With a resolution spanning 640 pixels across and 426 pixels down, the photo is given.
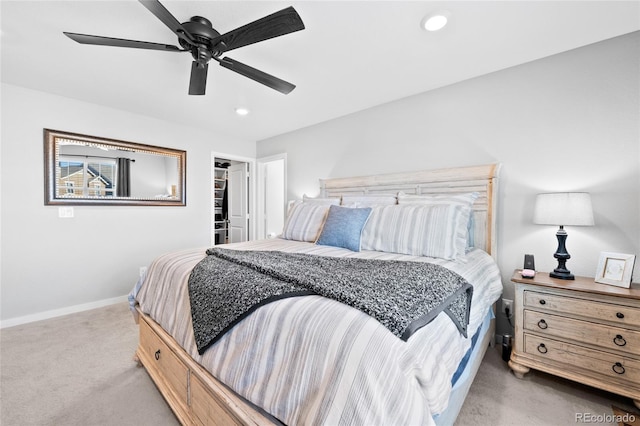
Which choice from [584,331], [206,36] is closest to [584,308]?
[584,331]

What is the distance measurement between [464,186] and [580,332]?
1296mm

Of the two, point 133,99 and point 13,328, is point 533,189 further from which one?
point 13,328

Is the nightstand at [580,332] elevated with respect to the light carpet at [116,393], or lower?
elevated

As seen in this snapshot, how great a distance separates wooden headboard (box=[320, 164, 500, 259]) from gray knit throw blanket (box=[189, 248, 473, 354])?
1128 millimetres

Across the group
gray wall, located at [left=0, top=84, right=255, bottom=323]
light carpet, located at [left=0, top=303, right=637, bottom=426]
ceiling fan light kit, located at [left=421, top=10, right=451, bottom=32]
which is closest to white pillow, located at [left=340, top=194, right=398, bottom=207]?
ceiling fan light kit, located at [left=421, top=10, right=451, bottom=32]

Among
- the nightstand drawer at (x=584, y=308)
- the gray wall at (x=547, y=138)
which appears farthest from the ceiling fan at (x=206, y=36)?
the nightstand drawer at (x=584, y=308)

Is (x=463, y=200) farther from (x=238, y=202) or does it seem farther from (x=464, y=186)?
(x=238, y=202)

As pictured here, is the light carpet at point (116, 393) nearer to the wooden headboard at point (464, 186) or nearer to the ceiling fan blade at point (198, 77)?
the wooden headboard at point (464, 186)

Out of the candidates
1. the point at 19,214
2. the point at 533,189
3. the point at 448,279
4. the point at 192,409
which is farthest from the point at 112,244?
the point at 533,189

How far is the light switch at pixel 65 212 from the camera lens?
2924mm

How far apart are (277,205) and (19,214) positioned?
3.34 m

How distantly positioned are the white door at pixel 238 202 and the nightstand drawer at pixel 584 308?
166 inches

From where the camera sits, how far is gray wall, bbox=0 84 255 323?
2662 mm

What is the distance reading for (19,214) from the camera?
2.70 meters
